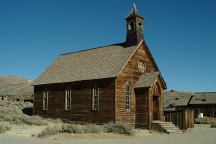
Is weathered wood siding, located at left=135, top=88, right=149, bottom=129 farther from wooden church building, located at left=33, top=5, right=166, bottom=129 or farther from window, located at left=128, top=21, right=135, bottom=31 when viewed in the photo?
window, located at left=128, top=21, right=135, bottom=31

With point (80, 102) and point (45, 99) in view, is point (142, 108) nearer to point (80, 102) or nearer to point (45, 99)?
point (80, 102)

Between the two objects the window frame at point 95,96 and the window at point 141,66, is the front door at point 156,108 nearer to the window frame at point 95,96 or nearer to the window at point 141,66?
the window at point 141,66

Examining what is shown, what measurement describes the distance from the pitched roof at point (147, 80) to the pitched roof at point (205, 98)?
31248 millimetres

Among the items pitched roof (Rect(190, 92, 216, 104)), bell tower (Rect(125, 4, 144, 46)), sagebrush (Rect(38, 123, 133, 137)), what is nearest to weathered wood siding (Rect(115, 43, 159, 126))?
bell tower (Rect(125, 4, 144, 46))

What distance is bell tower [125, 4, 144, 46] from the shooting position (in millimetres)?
34250

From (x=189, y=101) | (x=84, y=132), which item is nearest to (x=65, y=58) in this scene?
(x=84, y=132)

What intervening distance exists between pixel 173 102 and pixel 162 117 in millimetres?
35331

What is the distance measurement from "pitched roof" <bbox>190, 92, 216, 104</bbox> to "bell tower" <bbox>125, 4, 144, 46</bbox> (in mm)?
30862

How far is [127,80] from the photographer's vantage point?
31750 mm

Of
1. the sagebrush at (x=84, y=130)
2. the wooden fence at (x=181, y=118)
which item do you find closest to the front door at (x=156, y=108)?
the wooden fence at (x=181, y=118)

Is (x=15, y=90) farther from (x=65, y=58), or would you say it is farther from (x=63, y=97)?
(x=63, y=97)

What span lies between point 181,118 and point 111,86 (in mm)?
7151

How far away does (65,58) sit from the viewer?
41.5 metres

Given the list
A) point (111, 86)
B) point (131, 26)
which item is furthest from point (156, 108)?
point (131, 26)
